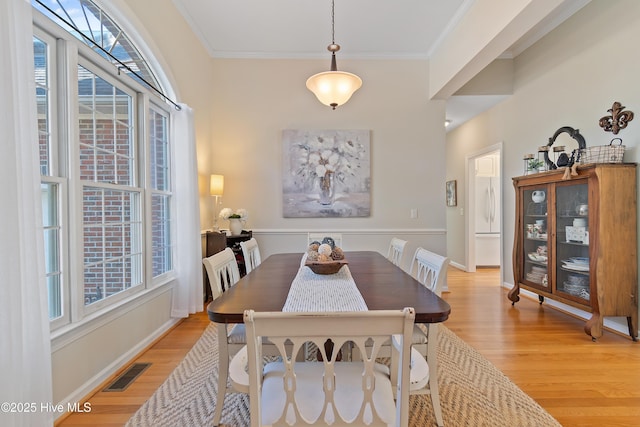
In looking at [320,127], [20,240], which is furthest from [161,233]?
[320,127]

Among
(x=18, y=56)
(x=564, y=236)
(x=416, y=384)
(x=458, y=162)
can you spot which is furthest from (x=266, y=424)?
(x=458, y=162)

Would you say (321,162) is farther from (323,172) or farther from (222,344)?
(222,344)

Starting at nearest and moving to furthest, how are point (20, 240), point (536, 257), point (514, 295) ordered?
1. point (20, 240)
2. point (536, 257)
3. point (514, 295)

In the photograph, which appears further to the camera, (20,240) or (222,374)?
(222,374)

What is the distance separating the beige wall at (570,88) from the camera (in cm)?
294

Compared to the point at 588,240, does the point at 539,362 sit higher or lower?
lower

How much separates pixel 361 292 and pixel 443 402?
91 centimetres

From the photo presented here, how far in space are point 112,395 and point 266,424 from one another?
4.96 feet

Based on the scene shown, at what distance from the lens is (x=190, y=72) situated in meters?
3.62

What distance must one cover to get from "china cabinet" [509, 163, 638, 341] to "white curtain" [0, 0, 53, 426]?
12.5 ft

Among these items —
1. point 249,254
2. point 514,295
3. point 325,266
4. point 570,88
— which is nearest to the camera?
point 325,266

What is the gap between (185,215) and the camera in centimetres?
330

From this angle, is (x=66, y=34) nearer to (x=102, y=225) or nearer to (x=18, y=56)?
(x=18, y=56)

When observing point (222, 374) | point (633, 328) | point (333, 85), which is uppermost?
point (333, 85)
